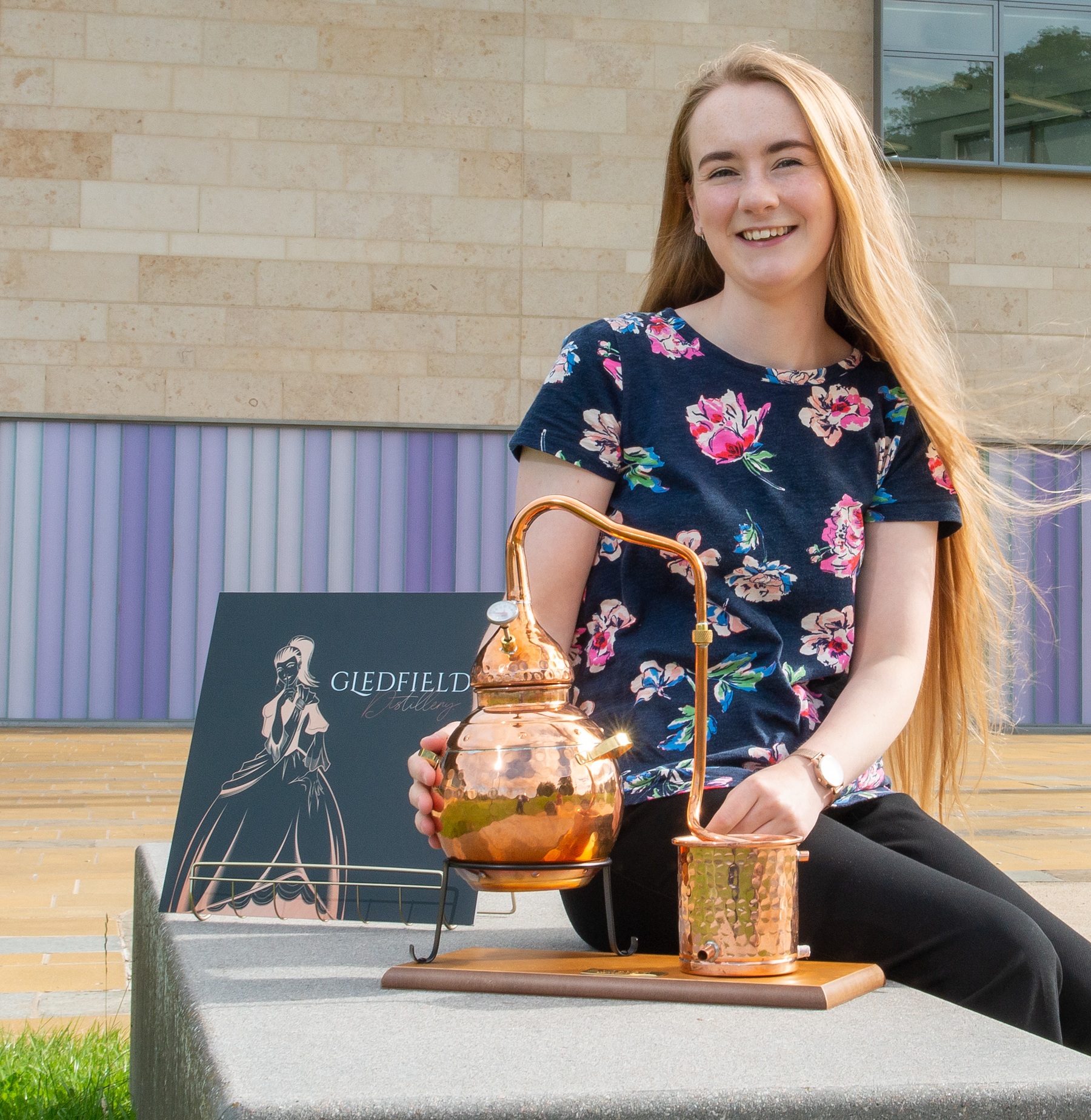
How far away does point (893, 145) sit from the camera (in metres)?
11.2

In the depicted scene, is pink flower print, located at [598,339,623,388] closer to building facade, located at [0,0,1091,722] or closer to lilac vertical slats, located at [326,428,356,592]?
building facade, located at [0,0,1091,722]

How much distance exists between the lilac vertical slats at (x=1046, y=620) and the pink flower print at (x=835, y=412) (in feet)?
33.4

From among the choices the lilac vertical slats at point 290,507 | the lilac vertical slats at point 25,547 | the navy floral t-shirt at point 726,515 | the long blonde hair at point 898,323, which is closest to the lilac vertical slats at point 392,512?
the lilac vertical slats at point 290,507

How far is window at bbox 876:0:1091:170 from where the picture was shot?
1116 cm

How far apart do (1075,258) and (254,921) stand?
36.9 feet

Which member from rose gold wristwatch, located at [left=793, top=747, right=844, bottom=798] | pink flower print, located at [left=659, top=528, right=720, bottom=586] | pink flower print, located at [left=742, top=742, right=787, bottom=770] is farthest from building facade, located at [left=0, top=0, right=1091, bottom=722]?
rose gold wristwatch, located at [left=793, top=747, right=844, bottom=798]

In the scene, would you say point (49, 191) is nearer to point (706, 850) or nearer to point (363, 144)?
point (363, 144)

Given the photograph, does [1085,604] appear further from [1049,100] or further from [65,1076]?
[65,1076]

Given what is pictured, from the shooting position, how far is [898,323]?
1.85 meters

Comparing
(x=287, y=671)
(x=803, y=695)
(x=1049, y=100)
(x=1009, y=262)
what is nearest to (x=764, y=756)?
(x=803, y=695)

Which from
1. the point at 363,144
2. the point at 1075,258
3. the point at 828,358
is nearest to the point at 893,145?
the point at 1075,258

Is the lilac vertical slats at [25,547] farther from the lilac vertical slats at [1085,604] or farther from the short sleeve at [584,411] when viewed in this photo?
the short sleeve at [584,411]

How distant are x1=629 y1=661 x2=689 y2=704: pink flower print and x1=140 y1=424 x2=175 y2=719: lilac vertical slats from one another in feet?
30.4

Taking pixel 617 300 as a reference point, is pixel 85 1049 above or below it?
below
